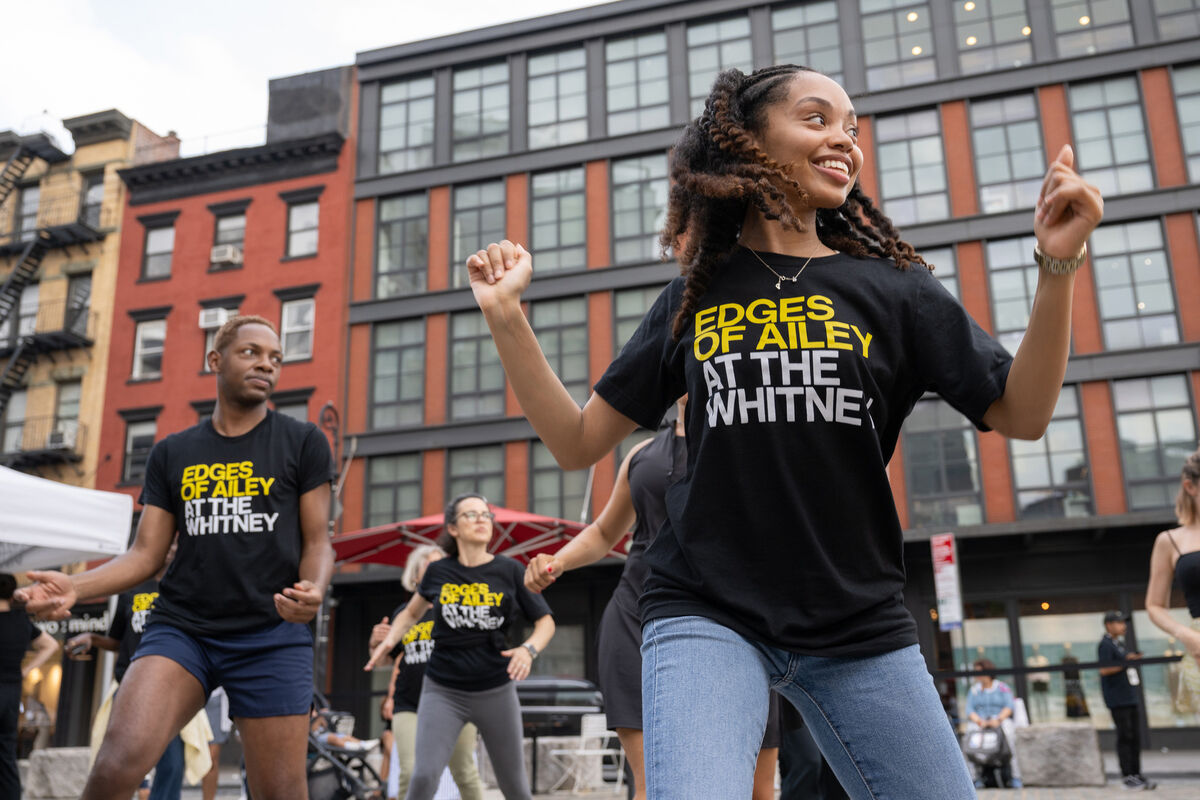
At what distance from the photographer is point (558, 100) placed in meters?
30.2

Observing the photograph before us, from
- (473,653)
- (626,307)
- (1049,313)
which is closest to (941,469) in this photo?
(626,307)

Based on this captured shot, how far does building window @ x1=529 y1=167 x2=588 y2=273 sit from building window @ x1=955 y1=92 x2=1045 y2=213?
994 cm

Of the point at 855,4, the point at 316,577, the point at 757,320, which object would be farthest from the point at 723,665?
the point at 855,4

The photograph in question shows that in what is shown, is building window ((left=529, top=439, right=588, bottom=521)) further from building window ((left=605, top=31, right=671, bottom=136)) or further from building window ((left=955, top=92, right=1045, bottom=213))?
building window ((left=955, top=92, right=1045, bottom=213))

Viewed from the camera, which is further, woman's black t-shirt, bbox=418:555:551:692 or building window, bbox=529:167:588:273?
building window, bbox=529:167:588:273

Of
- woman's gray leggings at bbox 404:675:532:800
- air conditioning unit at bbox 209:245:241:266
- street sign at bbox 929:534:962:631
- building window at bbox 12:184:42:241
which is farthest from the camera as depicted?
building window at bbox 12:184:42:241

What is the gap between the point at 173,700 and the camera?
3969 mm

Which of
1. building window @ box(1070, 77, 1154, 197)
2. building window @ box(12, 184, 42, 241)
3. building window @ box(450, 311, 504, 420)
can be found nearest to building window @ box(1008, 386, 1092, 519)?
building window @ box(1070, 77, 1154, 197)

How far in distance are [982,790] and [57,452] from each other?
27.4 meters

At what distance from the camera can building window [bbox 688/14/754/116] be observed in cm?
2878

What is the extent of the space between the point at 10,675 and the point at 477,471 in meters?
21.2

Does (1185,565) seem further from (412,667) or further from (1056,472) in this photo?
(1056,472)

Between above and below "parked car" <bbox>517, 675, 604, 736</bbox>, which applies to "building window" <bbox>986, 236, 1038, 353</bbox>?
above

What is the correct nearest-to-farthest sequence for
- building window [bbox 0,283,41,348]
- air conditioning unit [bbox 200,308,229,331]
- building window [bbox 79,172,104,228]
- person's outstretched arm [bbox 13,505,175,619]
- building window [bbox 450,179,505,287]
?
person's outstretched arm [bbox 13,505,175,619], building window [bbox 450,179,505,287], air conditioning unit [bbox 200,308,229,331], building window [bbox 0,283,41,348], building window [bbox 79,172,104,228]
